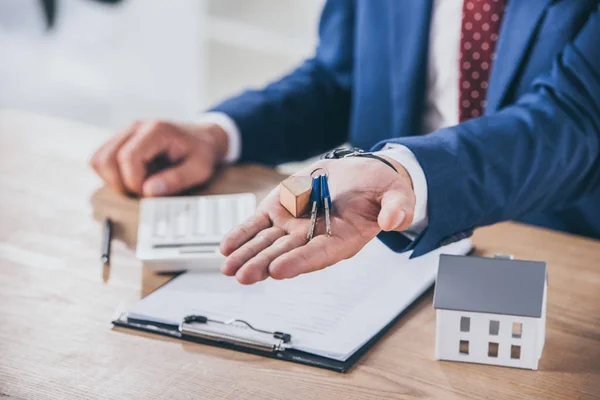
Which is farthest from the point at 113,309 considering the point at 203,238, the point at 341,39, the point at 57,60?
the point at 57,60

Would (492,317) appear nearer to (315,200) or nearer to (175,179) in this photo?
(315,200)

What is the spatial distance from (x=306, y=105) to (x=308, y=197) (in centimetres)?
78

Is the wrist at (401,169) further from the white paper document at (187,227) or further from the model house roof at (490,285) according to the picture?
the white paper document at (187,227)

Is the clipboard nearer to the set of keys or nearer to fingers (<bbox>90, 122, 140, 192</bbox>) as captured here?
the set of keys

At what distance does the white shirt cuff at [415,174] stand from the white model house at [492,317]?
14cm

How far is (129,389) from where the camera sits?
0.98 m

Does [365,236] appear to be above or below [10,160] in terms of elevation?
above

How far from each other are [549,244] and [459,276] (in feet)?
1.12

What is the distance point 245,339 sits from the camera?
3.46 ft

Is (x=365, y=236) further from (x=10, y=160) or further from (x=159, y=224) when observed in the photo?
(x=10, y=160)

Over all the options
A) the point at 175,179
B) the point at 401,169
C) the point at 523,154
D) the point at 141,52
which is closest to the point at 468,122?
the point at 523,154

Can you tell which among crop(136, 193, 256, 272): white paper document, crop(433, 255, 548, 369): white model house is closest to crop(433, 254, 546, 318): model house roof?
crop(433, 255, 548, 369): white model house

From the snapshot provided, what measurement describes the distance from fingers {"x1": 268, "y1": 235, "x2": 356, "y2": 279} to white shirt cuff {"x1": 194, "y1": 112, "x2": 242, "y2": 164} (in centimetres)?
69

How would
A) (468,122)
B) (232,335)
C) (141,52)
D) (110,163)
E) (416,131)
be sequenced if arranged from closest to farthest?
(232,335) < (468,122) < (110,163) < (416,131) < (141,52)
